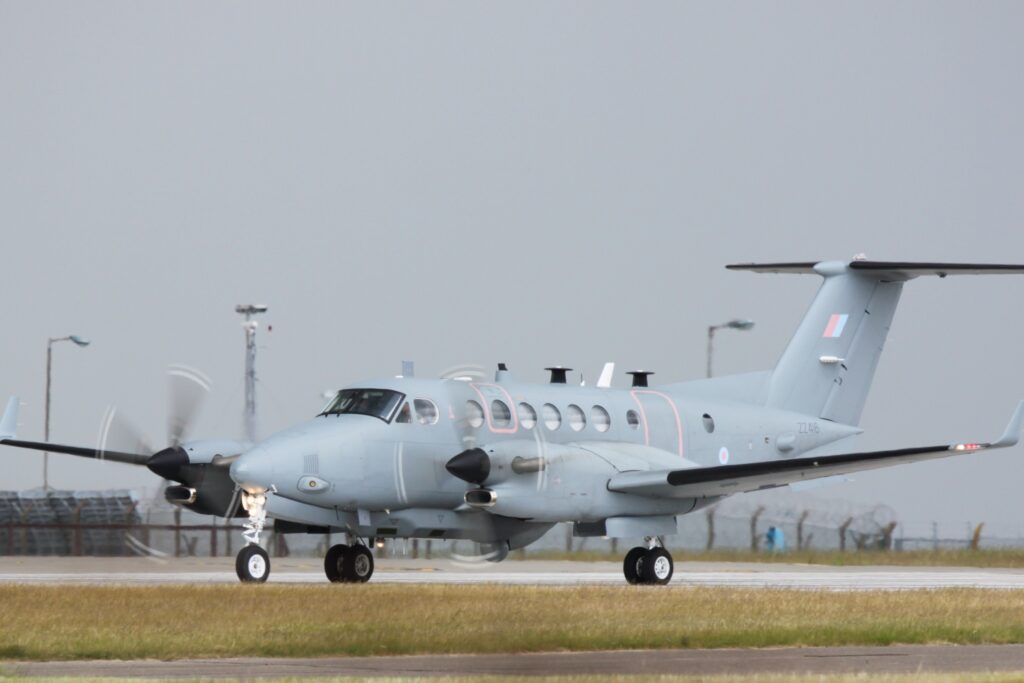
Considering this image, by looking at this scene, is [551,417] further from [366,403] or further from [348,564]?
[348,564]

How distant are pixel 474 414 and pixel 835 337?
10053mm

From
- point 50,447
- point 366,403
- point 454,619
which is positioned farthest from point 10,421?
point 454,619

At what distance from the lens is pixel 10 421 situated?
28.5 m

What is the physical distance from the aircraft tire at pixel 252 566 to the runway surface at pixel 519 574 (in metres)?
0.57

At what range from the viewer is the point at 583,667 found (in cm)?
1461

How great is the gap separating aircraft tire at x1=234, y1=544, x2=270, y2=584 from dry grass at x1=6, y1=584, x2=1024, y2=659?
6.35ft

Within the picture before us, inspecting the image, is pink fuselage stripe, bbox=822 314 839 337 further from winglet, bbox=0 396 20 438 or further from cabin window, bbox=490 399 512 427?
winglet, bbox=0 396 20 438

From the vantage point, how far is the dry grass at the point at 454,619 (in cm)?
1645

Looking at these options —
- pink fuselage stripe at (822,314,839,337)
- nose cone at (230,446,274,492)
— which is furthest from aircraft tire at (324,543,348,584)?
pink fuselage stripe at (822,314,839,337)

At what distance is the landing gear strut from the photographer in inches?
1015

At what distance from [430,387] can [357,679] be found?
14.4 m

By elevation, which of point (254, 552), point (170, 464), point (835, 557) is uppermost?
point (170, 464)

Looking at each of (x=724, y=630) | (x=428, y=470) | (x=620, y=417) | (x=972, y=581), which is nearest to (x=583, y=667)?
(x=724, y=630)

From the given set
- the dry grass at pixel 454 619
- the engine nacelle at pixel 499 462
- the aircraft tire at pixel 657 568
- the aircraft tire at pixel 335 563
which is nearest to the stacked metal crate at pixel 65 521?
the aircraft tire at pixel 335 563
